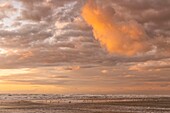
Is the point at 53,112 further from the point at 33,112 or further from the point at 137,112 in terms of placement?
the point at 137,112

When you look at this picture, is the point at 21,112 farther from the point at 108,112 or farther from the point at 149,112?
the point at 149,112

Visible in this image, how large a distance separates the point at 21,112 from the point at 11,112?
179cm

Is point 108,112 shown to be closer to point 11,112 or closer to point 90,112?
point 90,112

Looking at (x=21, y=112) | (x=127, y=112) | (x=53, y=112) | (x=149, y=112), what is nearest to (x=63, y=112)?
(x=53, y=112)

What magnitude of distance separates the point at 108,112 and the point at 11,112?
1765 cm

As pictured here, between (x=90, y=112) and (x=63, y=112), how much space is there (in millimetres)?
4931

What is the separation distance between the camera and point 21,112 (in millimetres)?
61906

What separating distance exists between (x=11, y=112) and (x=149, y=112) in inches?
989

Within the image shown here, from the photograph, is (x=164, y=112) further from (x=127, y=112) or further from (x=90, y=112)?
(x=90, y=112)

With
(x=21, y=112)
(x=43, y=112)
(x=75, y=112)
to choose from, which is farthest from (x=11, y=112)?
(x=75, y=112)

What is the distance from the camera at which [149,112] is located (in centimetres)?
6134

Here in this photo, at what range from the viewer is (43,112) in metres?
60.8

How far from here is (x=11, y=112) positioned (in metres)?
61.6

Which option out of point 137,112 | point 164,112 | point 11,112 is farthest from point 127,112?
point 11,112
